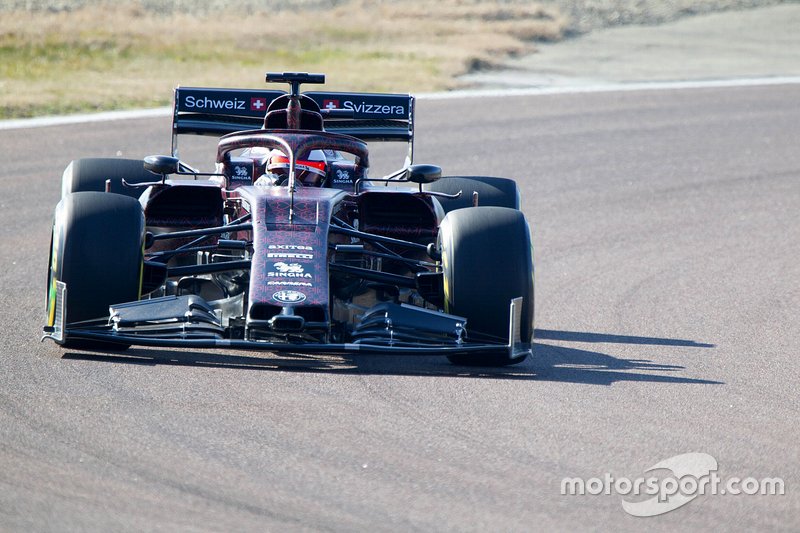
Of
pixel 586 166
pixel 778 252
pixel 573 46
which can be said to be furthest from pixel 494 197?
pixel 573 46

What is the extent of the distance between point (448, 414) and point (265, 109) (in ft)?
15.1

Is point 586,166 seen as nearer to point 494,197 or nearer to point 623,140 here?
point 623,140

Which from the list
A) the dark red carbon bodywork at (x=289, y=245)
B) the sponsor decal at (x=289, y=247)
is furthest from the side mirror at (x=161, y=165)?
the sponsor decal at (x=289, y=247)

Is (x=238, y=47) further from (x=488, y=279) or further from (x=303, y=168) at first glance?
(x=488, y=279)

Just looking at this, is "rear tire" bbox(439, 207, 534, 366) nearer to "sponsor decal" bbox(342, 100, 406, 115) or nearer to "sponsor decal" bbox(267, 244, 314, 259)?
"sponsor decal" bbox(267, 244, 314, 259)

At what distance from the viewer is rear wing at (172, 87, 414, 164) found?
1114cm

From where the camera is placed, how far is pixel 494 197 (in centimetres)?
1130

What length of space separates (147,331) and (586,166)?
1071 cm

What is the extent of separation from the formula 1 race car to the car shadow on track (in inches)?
5.9

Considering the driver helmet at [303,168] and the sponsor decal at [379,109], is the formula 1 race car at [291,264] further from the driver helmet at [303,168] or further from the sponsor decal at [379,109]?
the sponsor decal at [379,109]

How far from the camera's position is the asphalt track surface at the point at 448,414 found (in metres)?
5.98

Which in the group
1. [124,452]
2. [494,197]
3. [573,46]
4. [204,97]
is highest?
[573,46]

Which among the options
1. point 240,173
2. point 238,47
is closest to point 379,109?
point 240,173

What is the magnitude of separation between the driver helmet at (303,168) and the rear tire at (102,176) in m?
1.49
